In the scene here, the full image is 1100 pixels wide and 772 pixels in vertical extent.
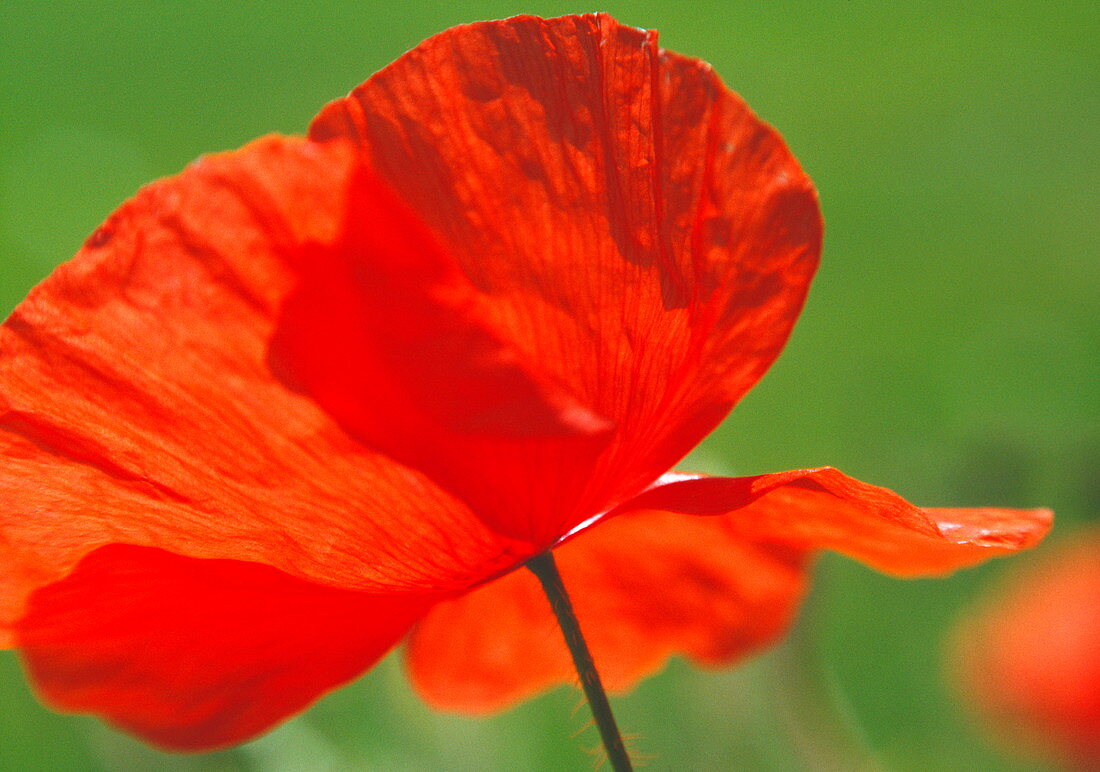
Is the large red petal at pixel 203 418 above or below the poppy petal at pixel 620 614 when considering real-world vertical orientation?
above

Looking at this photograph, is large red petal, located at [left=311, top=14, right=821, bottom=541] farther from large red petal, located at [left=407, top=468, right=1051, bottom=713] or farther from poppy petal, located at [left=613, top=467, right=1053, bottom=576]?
large red petal, located at [left=407, top=468, right=1051, bottom=713]

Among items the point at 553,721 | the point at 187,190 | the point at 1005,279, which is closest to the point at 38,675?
the point at 187,190

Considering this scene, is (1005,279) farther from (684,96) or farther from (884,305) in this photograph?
(684,96)

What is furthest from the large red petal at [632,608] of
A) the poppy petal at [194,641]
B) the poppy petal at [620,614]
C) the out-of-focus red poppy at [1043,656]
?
the out-of-focus red poppy at [1043,656]

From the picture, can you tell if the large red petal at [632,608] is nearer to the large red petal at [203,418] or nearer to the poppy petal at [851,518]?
the poppy petal at [851,518]

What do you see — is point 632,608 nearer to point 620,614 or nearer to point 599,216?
point 620,614

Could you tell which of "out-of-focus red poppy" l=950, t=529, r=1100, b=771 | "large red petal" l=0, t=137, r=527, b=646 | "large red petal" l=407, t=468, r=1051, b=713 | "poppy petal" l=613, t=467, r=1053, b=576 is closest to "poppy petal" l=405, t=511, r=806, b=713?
"large red petal" l=407, t=468, r=1051, b=713

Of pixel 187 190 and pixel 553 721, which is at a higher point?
pixel 187 190
